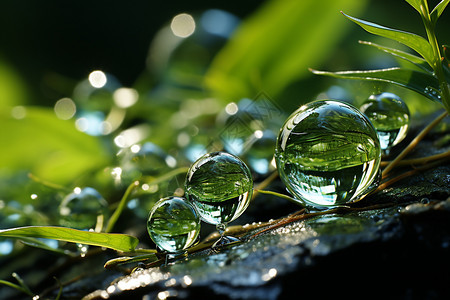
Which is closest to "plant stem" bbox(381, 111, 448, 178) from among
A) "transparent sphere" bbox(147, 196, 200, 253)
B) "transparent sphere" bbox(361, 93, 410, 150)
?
"transparent sphere" bbox(361, 93, 410, 150)

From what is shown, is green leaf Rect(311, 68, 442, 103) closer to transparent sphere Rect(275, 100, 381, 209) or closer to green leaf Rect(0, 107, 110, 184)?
transparent sphere Rect(275, 100, 381, 209)

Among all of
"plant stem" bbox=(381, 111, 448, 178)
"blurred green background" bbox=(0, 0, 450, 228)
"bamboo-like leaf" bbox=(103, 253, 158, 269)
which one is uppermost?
"blurred green background" bbox=(0, 0, 450, 228)

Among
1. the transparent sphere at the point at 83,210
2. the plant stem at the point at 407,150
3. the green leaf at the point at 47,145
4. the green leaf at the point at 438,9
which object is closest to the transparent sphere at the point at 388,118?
the plant stem at the point at 407,150

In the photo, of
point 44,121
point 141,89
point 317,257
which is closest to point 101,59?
point 141,89

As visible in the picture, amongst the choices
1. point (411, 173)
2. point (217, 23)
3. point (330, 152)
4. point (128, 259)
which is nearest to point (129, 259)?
point (128, 259)

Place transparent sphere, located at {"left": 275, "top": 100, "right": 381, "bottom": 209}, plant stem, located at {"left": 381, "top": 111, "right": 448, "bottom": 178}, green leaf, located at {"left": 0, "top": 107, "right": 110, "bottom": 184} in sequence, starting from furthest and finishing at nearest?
green leaf, located at {"left": 0, "top": 107, "right": 110, "bottom": 184}
plant stem, located at {"left": 381, "top": 111, "right": 448, "bottom": 178}
transparent sphere, located at {"left": 275, "top": 100, "right": 381, "bottom": 209}

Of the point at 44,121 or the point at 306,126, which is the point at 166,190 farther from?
the point at 44,121
